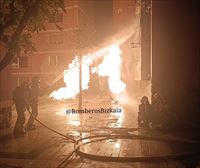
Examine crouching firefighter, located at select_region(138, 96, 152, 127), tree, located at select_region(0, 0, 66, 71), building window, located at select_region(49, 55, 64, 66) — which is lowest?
crouching firefighter, located at select_region(138, 96, 152, 127)

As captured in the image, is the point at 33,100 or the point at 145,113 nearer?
the point at 33,100

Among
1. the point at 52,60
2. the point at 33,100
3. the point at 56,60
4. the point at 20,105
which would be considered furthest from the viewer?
the point at 52,60

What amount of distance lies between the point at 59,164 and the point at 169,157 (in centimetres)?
309

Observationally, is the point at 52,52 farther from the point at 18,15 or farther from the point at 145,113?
the point at 18,15

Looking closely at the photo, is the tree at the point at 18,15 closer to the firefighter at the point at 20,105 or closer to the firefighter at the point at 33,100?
the firefighter at the point at 20,105

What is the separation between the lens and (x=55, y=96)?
105 feet

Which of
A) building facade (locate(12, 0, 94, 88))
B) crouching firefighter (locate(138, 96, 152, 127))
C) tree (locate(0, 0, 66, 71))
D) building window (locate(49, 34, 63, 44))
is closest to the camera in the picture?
tree (locate(0, 0, 66, 71))

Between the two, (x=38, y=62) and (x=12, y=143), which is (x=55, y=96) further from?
(x=12, y=143)

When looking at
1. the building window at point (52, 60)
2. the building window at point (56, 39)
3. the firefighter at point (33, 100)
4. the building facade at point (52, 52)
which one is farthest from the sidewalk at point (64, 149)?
the building window at point (56, 39)

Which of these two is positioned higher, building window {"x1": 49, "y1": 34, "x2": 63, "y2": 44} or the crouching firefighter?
building window {"x1": 49, "y1": 34, "x2": 63, "y2": 44}

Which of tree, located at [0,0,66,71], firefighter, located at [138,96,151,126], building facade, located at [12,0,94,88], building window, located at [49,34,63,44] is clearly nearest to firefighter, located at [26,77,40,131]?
firefighter, located at [138,96,151,126]

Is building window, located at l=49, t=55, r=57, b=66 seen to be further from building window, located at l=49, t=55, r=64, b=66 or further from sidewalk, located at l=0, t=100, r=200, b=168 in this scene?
sidewalk, located at l=0, t=100, r=200, b=168

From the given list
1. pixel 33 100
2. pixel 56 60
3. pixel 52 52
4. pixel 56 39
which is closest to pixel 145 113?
pixel 33 100

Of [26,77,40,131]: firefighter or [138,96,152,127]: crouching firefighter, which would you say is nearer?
[26,77,40,131]: firefighter
